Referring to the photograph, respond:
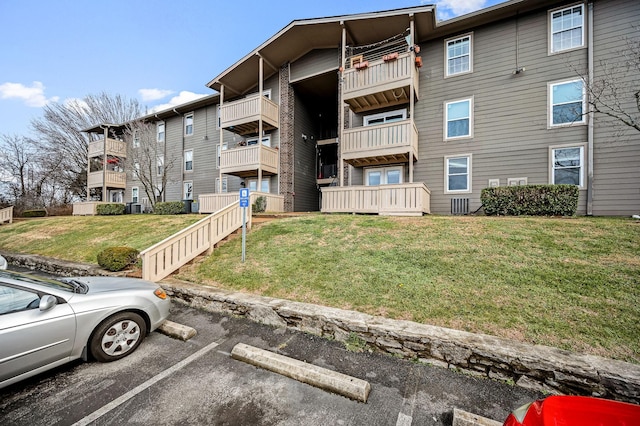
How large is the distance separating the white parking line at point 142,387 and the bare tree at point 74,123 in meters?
31.7

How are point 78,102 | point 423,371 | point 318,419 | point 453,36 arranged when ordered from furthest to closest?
point 78,102
point 453,36
point 423,371
point 318,419

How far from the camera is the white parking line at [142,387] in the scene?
2.52m

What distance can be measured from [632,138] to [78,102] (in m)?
42.5

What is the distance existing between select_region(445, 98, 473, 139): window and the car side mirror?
1307cm

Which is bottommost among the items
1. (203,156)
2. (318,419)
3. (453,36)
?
(318,419)

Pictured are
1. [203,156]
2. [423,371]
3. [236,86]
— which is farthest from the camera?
[203,156]

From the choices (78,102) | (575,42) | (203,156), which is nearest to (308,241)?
(575,42)

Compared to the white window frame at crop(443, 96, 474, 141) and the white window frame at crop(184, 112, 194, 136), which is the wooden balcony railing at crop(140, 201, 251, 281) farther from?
the white window frame at crop(184, 112, 194, 136)

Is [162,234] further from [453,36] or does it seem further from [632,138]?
[632,138]

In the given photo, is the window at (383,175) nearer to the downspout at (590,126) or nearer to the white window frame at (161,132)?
the downspout at (590,126)

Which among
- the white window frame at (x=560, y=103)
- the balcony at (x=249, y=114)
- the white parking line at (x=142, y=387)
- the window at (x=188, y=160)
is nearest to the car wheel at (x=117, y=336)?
the white parking line at (x=142, y=387)

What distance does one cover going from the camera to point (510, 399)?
8.70 ft

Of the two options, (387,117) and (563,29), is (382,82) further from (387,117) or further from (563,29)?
(563,29)

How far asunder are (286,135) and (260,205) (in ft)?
16.5
